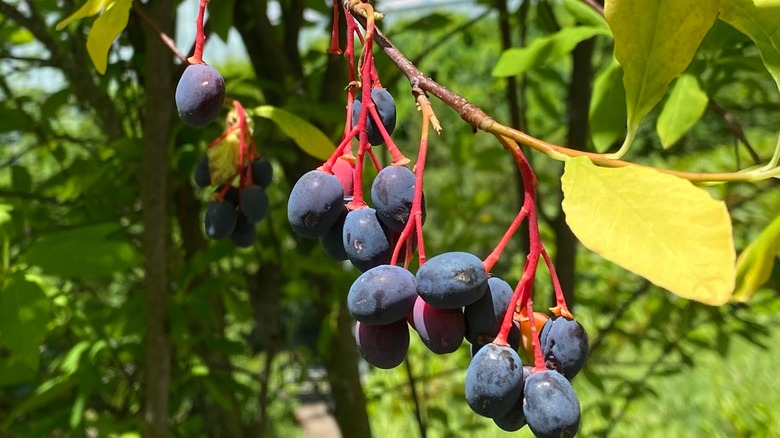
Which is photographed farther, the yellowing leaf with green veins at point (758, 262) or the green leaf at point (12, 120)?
the green leaf at point (12, 120)

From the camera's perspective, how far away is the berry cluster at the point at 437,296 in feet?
1.54

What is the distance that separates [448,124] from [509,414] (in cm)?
381

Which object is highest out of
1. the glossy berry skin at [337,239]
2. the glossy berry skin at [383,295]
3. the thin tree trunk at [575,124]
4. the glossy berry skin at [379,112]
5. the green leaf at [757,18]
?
the green leaf at [757,18]

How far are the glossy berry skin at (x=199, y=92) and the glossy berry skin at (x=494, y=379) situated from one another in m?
0.31

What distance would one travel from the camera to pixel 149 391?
1.08 meters

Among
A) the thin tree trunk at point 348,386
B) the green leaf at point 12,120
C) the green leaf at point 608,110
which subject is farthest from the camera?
the thin tree trunk at point 348,386

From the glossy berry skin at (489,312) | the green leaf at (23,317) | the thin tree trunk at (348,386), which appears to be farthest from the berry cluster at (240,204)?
the thin tree trunk at (348,386)

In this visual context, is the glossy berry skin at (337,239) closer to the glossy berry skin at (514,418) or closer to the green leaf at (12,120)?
the glossy berry skin at (514,418)

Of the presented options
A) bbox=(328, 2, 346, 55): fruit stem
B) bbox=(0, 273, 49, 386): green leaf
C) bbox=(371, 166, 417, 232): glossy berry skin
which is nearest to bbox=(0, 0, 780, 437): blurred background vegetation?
bbox=(0, 273, 49, 386): green leaf

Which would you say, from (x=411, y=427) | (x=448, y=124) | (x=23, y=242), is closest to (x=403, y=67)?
(x=23, y=242)

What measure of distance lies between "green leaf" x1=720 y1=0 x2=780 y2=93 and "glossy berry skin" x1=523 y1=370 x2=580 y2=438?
0.90 ft

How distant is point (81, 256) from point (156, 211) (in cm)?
16

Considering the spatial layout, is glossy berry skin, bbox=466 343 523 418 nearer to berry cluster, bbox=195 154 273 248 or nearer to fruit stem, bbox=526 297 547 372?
fruit stem, bbox=526 297 547 372

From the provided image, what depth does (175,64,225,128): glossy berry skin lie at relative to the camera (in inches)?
24.3
